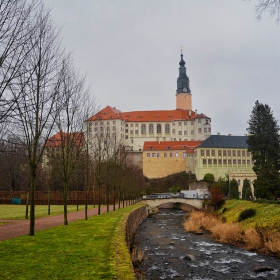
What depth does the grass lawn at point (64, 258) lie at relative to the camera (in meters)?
6.64

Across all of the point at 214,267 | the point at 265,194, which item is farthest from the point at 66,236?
the point at 265,194

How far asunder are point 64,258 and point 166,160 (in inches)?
3194

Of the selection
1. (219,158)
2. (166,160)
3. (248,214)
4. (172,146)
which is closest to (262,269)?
(248,214)

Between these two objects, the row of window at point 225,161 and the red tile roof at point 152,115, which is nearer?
the row of window at point 225,161

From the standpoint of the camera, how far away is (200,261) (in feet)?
48.2

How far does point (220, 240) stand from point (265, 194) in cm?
1263

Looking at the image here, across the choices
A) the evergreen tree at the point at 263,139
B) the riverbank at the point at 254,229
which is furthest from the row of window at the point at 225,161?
the riverbank at the point at 254,229

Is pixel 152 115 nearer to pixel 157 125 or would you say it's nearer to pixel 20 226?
pixel 157 125

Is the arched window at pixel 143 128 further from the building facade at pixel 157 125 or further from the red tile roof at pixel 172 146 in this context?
the red tile roof at pixel 172 146

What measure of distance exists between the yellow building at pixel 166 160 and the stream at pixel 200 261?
6740cm

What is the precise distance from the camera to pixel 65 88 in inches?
602

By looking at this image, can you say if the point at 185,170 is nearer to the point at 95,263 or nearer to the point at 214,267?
the point at 214,267

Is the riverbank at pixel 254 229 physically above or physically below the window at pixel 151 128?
below

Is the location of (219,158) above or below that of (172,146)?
below
